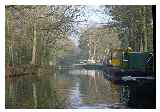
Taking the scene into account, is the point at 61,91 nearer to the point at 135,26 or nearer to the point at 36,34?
the point at 36,34

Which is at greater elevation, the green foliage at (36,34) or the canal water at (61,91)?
the green foliage at (36,34)

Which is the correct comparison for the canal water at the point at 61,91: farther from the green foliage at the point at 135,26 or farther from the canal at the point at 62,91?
the green foliage at the point at 135,26

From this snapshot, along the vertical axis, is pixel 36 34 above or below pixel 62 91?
above

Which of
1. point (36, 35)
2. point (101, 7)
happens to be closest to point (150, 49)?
point (101, 7)

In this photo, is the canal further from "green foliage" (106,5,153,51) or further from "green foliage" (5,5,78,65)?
"green foliage" (106,5,153,51)

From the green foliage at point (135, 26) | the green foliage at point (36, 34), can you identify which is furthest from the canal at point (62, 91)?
the green foliage at point (135, 26)

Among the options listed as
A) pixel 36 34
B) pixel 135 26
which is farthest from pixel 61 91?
pixel 135 26

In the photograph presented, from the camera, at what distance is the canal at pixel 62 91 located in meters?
4.55

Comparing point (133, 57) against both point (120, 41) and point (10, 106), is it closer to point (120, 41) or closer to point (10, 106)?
point (120, 41)

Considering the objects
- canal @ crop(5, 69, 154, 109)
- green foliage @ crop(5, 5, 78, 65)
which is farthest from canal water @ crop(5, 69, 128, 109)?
green foliage @ crop(5, 5, 78, 65)

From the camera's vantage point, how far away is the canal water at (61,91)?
4.55 meters

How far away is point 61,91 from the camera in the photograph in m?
4.56

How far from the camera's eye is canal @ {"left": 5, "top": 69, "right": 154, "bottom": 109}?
4547 mm
